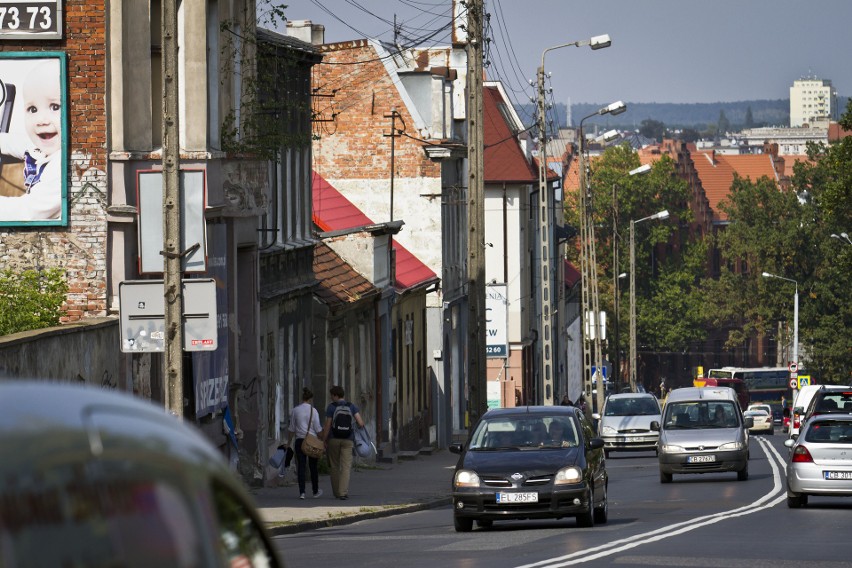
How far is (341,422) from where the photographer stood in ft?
83.8

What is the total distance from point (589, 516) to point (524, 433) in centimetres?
132

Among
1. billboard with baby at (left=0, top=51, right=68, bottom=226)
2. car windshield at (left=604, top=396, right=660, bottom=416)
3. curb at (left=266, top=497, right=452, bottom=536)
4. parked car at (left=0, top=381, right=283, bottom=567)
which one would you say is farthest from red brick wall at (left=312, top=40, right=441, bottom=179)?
parked car at (left=0, top=381, right=283, bottom=567)


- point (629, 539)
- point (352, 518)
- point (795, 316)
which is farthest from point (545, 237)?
point (795, 316)

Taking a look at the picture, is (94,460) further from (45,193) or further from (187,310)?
(45,193)

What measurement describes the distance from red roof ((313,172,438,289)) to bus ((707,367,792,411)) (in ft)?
180

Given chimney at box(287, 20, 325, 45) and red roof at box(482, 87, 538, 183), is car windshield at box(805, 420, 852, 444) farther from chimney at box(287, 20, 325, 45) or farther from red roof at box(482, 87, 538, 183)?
red roof at box(482, 87, 538, 183)

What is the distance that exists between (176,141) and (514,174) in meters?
54.2

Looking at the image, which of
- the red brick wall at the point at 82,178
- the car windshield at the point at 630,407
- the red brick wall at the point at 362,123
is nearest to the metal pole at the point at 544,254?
the car windshield at the point at 630,407

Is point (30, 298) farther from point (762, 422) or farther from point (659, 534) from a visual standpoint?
point (762, 422)

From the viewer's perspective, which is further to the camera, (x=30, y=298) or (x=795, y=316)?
(x=795, y=316)

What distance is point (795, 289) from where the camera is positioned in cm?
12375

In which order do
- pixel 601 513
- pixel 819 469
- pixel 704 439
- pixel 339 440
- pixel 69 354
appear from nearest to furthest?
pixel 69 354, pixel 601 513, pixel 819 469, pixel 339 440, pixel 704 439

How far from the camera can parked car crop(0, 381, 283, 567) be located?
271cm

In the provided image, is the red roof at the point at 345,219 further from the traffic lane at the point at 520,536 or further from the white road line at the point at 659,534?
the white road line at the point at 659,534
